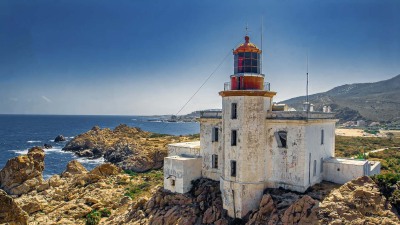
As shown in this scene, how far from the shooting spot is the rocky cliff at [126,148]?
44.2 m

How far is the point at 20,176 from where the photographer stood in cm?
3441

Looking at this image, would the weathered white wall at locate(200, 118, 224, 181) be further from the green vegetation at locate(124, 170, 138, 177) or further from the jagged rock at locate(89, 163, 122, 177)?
the green vegetation at locate(124, 170, 138, 177)

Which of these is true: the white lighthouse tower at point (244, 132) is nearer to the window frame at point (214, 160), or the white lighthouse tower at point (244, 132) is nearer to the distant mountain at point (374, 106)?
the window frame at point (214, 160)

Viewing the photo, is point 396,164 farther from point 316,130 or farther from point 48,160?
point 48,160

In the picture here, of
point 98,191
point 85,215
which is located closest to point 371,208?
point 85,215

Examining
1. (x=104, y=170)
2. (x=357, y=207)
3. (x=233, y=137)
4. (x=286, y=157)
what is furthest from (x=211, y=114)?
(x=104, y=170)

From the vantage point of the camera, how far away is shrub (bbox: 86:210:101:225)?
955 inches

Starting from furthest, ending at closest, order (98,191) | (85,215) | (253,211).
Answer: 1. (98,191)
2. (85,215)
3. (253,211)

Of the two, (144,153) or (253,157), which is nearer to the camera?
(253,157)

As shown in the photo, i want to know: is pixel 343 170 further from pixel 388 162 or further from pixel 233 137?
pixel 388 162

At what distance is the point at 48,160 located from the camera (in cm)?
5847

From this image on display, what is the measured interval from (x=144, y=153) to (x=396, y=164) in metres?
31.2

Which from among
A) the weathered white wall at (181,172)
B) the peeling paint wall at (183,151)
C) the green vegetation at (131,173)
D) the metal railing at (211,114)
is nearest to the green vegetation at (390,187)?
the metal railing at (211,114)

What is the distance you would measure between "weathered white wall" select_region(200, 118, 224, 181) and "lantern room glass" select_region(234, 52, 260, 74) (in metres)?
4.55
